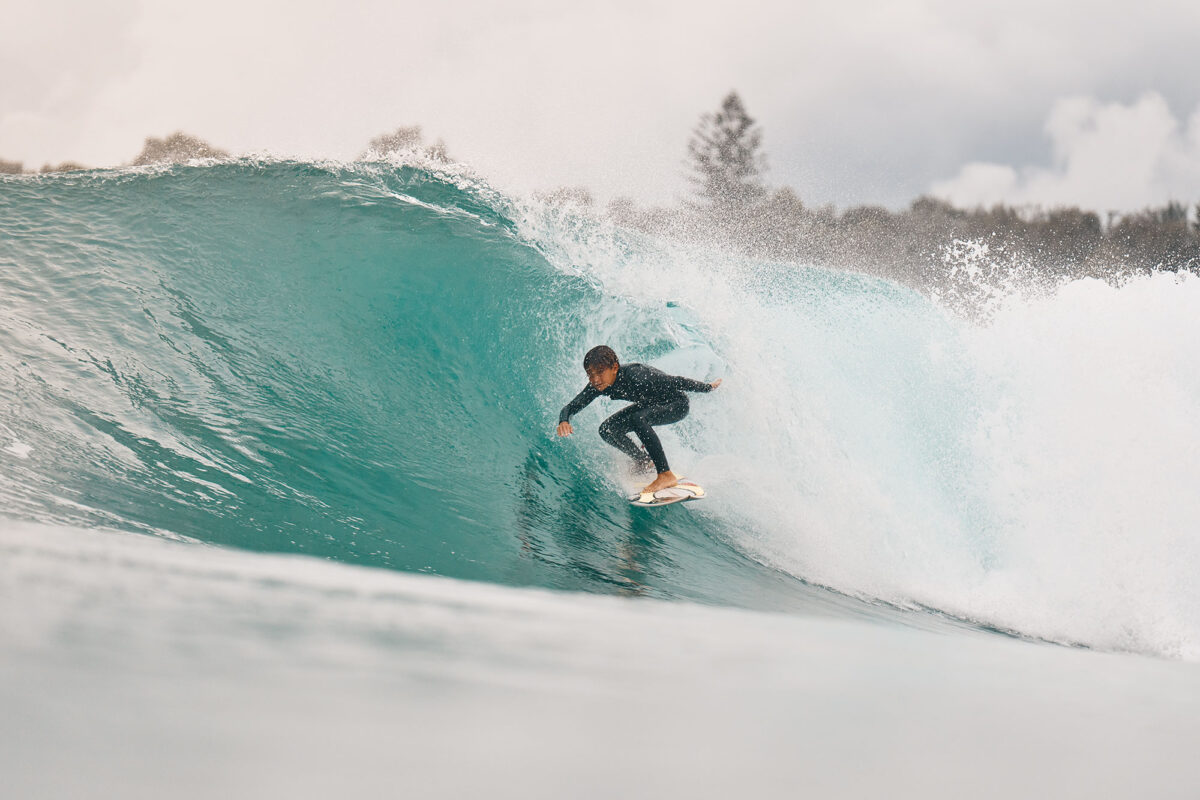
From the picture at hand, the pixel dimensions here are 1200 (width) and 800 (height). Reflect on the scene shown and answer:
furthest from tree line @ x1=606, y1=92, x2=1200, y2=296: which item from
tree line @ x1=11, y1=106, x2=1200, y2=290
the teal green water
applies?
the teal green water

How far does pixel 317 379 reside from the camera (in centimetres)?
613

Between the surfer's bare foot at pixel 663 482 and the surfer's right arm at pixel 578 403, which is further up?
the surfer's right arm at pixel 578 403

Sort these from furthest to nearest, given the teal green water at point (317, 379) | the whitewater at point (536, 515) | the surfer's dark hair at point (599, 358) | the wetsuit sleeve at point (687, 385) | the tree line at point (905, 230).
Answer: the tree line at point (905, 230) → the wetsuit sleeve at point (687, 385) → the surfer's dark hair at point (599, 358) → the teal green water at point (317, 379) → the whitewater at point (536, 515)

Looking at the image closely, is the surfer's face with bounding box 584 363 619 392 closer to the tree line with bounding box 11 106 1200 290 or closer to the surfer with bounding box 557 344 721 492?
the surfer with bounding box 557 344 721 492

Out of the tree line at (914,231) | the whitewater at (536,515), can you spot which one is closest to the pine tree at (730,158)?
the tree line at (914,231)

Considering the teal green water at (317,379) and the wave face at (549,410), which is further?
the wave face at (549,410)

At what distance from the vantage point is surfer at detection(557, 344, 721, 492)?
5270mm

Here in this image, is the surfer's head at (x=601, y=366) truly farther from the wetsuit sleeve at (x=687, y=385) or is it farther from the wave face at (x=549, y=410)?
the wave face at (x=549, y=410)

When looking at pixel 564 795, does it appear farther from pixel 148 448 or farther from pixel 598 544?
pixel 148 448

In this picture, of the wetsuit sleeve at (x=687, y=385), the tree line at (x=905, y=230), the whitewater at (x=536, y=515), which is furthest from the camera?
the tree line at (x=905, y=230)

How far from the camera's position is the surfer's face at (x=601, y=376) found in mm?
5234

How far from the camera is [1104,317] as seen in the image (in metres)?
7.19

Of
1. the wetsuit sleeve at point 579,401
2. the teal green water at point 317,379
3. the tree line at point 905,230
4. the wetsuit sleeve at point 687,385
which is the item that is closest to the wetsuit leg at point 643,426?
the wetsuit sleeve at point 687,385

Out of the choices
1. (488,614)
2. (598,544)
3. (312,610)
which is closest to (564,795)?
(312,610)
